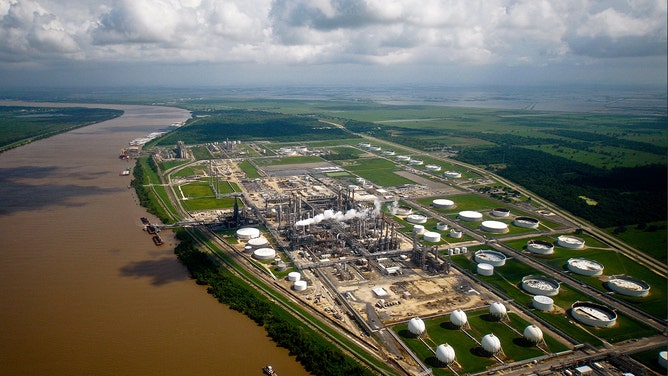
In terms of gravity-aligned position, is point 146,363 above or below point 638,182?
below

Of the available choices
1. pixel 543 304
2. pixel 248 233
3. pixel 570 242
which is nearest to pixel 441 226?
pixel 570 242

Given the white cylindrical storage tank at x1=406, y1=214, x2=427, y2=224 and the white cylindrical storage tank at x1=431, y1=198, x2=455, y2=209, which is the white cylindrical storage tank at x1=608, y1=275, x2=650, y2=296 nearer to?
the white cylindrical storage tank at x1=406, y1=214, x2=427, y2=224

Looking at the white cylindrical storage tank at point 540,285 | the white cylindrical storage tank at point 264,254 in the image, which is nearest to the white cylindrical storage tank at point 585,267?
the white cylindrical storage tank at point 540,285

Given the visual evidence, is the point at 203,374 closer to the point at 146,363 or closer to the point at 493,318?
the point at 146,363

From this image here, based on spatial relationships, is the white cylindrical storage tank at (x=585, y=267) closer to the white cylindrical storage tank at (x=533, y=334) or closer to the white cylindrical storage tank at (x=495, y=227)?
the white cylindrical storage tank at (x=495, y=227)

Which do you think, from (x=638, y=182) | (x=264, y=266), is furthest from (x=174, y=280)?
(x=638, y=182)

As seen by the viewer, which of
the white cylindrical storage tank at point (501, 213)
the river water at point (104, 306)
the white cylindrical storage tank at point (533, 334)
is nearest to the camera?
the river water at point (104, 306)

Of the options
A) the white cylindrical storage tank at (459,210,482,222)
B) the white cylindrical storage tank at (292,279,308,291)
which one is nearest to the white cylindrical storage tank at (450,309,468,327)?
the white cylindrical storage tank at (292,279,308,291)
